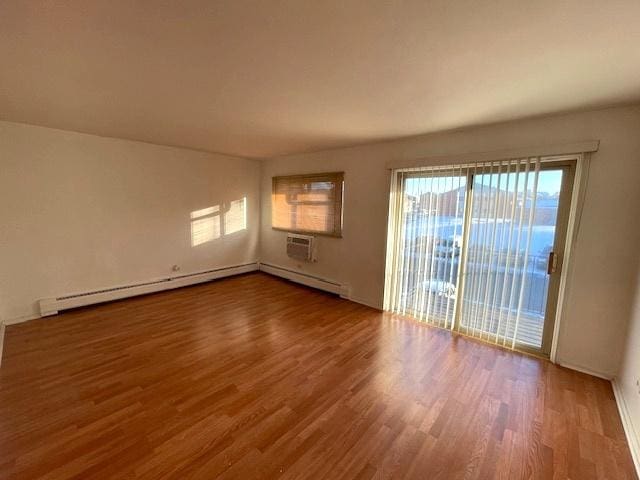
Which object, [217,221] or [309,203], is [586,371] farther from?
[217,221]

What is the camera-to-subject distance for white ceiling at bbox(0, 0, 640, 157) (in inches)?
46.6

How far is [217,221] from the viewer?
4.91 metres

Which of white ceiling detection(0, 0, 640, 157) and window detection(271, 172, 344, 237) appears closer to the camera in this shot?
white ceiling detection(0, 0, 640, 157)

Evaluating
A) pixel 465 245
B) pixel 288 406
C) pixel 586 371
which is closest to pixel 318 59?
pixel 288 406

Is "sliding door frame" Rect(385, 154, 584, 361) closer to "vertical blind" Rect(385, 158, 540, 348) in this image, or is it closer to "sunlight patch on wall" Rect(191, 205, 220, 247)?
"vertical blind" Rect(385, 158, 540, 348)

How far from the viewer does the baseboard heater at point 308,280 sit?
4.24 metres

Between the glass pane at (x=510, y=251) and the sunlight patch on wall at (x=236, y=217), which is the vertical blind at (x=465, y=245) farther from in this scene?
the sunlight patch on wall at (x=236, y=217)

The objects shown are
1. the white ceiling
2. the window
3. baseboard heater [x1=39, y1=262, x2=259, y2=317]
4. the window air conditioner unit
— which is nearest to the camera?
the white ceiling

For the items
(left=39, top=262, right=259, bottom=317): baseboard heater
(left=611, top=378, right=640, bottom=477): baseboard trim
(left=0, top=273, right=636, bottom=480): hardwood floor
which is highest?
(left=39, top=262, right=259, bottom=317): baseboard heater

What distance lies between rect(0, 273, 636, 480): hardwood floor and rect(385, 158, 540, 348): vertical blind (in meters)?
0.36

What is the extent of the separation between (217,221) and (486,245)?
4159 mm

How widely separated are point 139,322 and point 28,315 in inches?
51.6

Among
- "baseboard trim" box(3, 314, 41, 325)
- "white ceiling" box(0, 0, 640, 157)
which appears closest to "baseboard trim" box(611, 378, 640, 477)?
"white ceiling" box(0, 0, 640, 157)

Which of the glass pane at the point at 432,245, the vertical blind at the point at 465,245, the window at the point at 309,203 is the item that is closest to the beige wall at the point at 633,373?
the vertical blind at the point at 465,245
